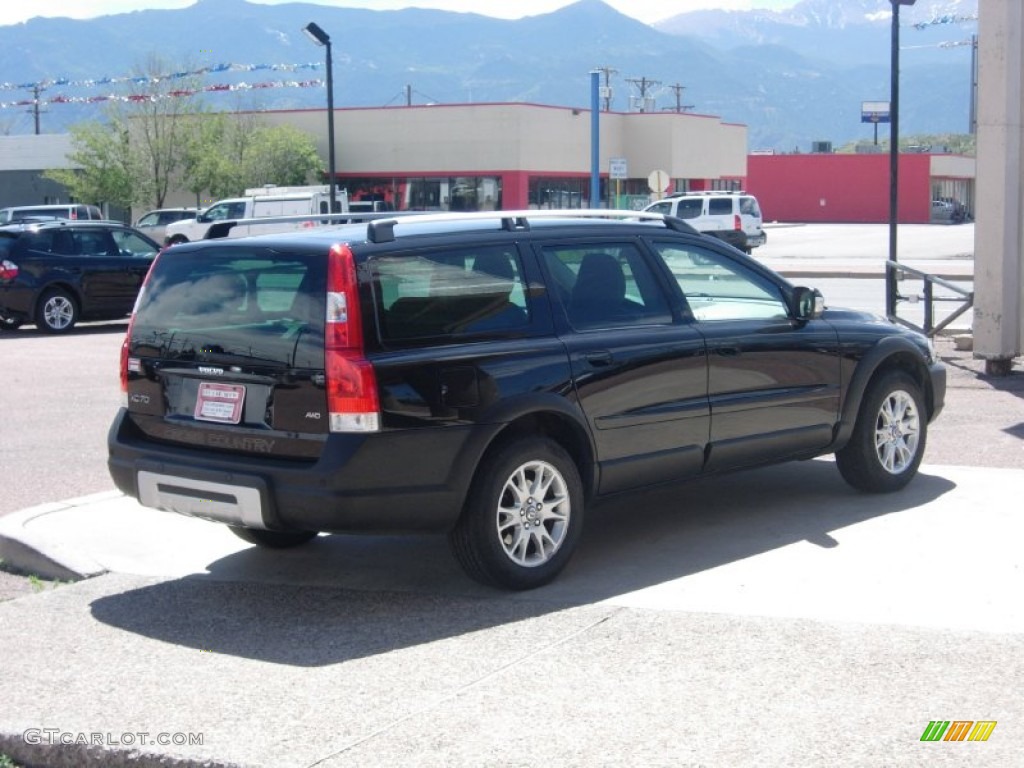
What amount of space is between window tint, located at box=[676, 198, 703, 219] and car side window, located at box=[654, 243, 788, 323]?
39.6 meters

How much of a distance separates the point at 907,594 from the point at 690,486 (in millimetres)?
2631

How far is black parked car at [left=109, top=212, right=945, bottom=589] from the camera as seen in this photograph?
19.8ft

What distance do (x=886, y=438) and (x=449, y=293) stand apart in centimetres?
319

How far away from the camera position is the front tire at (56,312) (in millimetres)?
20703

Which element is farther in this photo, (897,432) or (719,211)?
(719,211)

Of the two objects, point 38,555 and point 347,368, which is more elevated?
point 347,368

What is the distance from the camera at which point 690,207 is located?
4759cm

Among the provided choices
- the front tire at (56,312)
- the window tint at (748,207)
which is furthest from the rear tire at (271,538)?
the window tint at (748,207)

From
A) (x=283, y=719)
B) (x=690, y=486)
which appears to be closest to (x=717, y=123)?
(x=690, y=486)

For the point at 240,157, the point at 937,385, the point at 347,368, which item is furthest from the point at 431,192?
the point at 347,368

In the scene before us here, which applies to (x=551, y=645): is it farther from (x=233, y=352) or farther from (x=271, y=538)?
(x=271, y=538)

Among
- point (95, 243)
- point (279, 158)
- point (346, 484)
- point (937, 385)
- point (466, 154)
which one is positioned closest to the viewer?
point (346, 484)

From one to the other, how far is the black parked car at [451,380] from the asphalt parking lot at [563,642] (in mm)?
432

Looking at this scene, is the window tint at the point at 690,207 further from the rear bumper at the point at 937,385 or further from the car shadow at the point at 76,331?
the rear bumper at the point at 937,385
